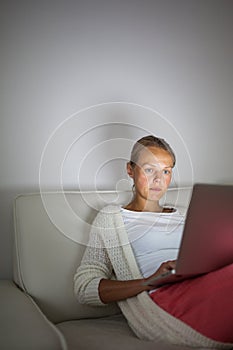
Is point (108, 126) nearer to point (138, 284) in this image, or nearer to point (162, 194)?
point (162, 194)

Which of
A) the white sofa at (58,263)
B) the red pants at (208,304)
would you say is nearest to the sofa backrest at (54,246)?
the white sofa at (58,263)

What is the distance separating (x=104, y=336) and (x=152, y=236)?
39 cm

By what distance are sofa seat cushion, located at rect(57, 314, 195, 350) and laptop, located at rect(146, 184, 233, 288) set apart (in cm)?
18

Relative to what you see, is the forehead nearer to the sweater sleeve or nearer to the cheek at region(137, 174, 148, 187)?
the cheek at region(137, 174, 148, 187)

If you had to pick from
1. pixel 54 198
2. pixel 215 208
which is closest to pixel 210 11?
pixel 54 198

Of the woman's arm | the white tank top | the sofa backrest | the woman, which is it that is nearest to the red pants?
the woman

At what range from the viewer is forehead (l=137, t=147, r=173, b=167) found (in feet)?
5.74

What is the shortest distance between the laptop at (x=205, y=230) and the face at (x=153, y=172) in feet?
1.44

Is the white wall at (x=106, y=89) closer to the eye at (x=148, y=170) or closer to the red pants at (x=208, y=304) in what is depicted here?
the eye at (x=148, y=170)

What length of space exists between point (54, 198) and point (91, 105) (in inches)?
19.0

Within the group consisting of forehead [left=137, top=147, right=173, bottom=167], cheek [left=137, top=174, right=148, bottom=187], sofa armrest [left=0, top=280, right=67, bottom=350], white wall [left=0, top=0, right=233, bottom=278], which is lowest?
sofa armrest [left=0, top=280, right=67, bottom=350]

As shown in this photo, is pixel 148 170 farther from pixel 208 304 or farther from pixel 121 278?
pixel 208 304

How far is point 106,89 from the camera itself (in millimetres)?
2078

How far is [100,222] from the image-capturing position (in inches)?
67.8
